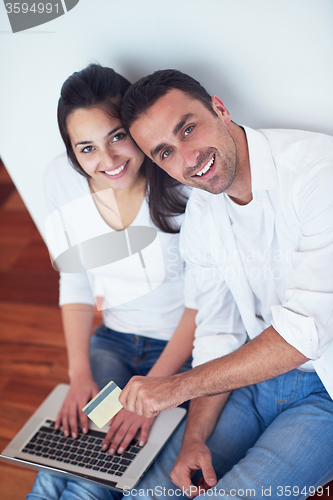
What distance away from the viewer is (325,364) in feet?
3.09

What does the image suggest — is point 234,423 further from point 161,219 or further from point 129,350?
point 161,219

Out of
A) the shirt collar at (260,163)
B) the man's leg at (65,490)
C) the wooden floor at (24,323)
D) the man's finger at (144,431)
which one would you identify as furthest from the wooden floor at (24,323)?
the shirt collar at (260,163)

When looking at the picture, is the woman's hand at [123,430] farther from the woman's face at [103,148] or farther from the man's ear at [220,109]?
the man's ear at [220,109]

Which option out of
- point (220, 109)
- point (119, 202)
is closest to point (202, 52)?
point (220, 109)

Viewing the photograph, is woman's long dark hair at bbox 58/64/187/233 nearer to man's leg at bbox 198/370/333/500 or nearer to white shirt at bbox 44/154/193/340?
white shirt at bbox 44/154/193/340

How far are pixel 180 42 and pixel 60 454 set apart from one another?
871 millimetres

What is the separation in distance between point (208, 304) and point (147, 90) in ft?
1.62

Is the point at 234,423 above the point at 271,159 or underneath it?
underneath

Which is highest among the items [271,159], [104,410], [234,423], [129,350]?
[271,159]

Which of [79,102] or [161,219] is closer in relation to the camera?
[79,102]

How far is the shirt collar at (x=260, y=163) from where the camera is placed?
2.89 ft

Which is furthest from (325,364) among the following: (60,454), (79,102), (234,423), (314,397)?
(79,102)

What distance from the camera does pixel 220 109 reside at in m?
0.86

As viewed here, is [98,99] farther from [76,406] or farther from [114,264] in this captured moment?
[76,406]
